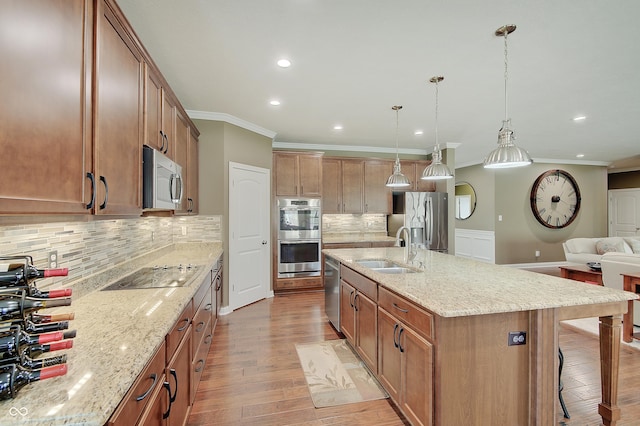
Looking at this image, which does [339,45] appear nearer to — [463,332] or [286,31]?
[286,31]

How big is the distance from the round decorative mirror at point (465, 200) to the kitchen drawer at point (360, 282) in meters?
6.14

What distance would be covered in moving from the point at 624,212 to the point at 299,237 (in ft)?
29.1

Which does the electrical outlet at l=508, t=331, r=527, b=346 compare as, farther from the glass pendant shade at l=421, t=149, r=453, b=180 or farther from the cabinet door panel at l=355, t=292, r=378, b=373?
the glass pendant shade at l=421, t=149, r=453, b=180

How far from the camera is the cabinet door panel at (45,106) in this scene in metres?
0.83

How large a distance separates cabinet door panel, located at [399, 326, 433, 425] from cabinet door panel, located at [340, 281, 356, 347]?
0.96 meters

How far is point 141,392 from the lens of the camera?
1.06 metres

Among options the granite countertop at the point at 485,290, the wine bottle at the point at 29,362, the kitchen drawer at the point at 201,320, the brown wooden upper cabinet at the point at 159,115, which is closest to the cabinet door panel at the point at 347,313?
the granite countertop at the point at 485,290

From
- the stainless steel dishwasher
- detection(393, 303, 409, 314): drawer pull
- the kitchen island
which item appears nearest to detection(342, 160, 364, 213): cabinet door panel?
the stainless steel dishwasher

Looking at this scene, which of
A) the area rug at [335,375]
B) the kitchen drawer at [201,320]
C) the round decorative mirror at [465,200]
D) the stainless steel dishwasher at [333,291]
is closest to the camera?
the kitchen drawer at [201,320]

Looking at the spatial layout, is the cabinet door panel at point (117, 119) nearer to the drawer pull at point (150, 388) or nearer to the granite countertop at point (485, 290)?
the drawer pull at point (150, 388)

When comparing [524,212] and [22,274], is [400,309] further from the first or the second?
[524,212]

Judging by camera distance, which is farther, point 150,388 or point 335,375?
point 335,375

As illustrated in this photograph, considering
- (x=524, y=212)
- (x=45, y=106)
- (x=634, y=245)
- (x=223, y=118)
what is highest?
(x=223, y=118)

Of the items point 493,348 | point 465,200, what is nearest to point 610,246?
point 465,200
